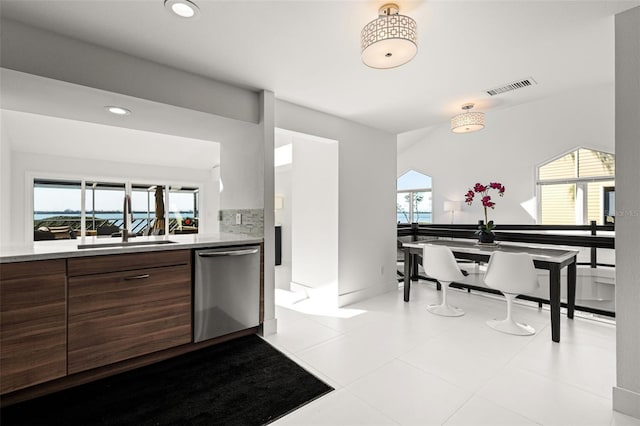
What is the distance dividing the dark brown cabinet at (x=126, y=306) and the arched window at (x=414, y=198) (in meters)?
8.99

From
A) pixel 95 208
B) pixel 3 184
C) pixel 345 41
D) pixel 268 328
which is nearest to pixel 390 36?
pixel 345 41

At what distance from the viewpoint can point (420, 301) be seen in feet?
12.9

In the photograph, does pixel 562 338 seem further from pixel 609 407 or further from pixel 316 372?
pixel 316 372

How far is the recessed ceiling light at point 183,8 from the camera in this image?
1.69 metres

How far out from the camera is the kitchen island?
1.77 meters

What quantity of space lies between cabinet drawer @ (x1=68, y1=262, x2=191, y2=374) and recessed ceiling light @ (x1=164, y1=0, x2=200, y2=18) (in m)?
1.73

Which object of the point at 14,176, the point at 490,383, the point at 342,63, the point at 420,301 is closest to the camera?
the point at 490,383

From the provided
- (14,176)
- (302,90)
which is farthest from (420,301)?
(14,176)

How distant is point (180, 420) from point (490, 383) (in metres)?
1.97

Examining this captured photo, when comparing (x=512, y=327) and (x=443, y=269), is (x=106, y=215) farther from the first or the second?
(x=512, y=327)

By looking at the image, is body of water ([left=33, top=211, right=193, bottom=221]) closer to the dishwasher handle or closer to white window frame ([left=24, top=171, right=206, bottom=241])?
white window frame ([left=24, top=171, right=206, bottom=241])

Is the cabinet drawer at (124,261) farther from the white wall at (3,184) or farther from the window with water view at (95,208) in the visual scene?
the white wall at (3,184)

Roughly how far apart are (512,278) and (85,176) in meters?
7.74

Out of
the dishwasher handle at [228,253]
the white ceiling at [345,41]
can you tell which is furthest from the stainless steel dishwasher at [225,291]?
the white ceiling at [345,41]
